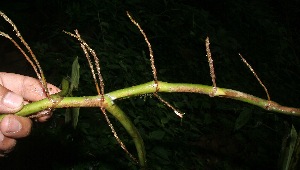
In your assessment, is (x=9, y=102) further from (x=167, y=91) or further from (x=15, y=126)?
(x=167, y=91)

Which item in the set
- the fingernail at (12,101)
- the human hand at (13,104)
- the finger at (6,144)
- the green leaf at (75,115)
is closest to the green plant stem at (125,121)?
the green leaf at (75,115)

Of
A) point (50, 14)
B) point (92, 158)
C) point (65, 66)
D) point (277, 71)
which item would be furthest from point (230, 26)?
point (92, 158)

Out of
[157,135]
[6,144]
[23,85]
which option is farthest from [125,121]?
[157,135]

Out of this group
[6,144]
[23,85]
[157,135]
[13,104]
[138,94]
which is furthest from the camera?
[157,135]

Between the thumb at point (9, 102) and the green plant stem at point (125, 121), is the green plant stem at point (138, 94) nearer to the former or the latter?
the green plant stem at point (125, 121)

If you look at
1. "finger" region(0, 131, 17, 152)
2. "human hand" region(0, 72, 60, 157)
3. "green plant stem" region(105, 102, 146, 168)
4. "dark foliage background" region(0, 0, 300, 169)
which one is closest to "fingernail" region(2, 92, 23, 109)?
"human hand" region(0, 72, 60, 157)

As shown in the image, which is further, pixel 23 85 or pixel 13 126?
pixel 23 85

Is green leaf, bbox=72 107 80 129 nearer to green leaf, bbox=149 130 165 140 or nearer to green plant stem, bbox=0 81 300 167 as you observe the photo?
green plant stem, bbox=0 81 300 167
